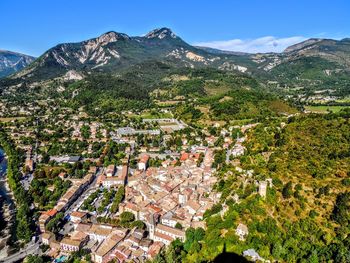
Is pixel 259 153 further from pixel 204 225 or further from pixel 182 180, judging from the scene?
pixel 204 225

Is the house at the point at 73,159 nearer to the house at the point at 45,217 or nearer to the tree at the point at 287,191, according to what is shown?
the house at the point at 45,217

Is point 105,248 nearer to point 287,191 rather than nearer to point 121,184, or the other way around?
point 121,184

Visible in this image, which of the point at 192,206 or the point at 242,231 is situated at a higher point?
the point at 242,231

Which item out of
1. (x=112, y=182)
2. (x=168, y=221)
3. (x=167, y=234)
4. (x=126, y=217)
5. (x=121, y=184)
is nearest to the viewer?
(x=167, y=234)

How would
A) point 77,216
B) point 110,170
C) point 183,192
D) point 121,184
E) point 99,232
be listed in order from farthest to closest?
point 110,170 < point 121,184 < point 183,192 < point 77,216 < point 99,232

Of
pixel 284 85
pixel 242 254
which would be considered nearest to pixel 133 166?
pixel 242 254

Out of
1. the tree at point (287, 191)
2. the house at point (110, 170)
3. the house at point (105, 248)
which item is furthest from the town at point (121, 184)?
the tree at point (287, 191)

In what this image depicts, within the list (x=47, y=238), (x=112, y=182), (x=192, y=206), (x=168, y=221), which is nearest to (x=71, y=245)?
(x=47, y=238)
